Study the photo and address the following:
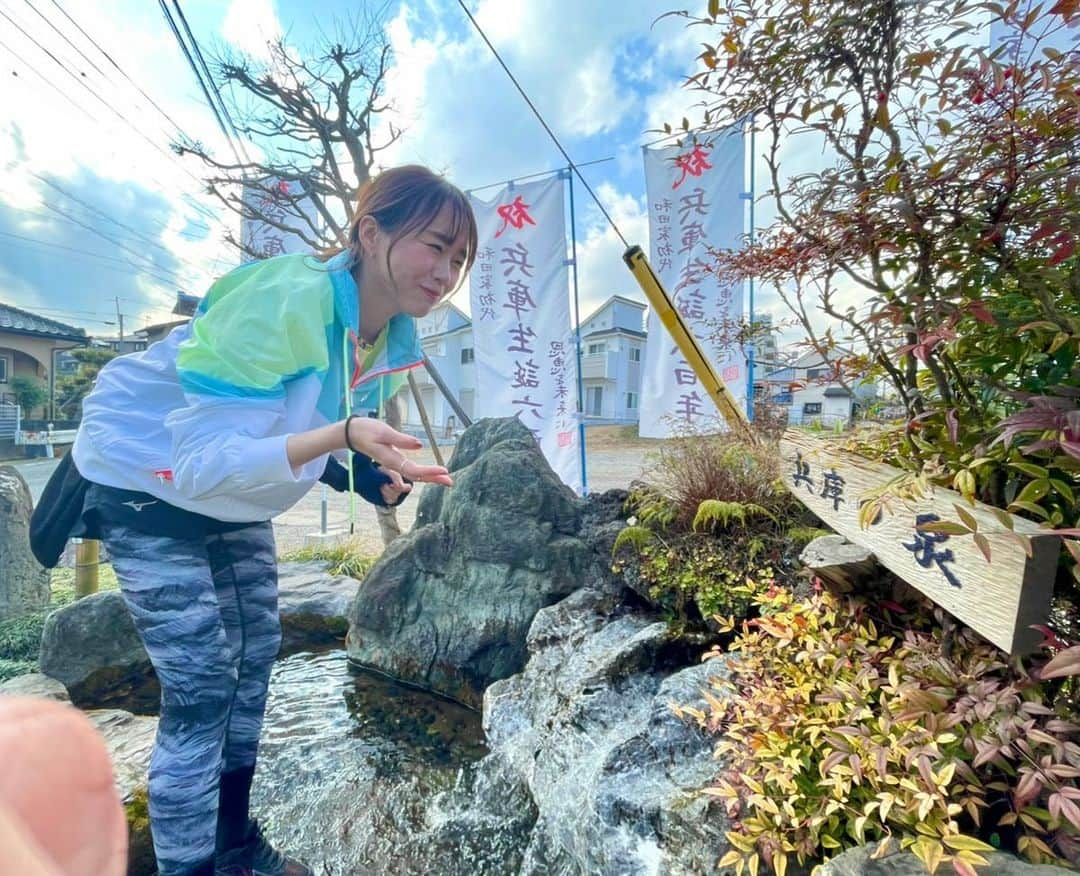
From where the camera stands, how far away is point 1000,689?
1272 mm

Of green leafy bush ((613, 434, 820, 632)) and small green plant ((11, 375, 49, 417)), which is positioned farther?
small green plant ((11, 375, 49, 417))

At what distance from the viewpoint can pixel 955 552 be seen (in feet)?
4.14

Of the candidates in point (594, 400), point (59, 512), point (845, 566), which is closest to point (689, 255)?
point (845, 566)

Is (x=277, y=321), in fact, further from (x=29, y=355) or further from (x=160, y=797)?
(x=29, y=355)

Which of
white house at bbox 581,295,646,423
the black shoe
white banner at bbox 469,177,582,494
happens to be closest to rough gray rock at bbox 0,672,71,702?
the black shoe

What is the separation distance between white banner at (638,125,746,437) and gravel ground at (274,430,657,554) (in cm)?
81

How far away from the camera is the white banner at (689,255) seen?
6.37m

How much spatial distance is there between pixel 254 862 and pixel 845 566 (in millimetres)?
2459

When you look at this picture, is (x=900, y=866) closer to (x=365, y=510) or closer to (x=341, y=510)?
(x=365, y=510)

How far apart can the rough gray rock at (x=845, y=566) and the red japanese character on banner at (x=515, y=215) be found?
237 inches

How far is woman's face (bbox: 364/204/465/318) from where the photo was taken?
5.30 feet

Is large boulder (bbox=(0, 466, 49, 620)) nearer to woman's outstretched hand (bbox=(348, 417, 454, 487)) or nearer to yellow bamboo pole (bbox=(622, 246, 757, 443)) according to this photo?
woman's outstretched hand (bbox=(348, 417, 454, 487))

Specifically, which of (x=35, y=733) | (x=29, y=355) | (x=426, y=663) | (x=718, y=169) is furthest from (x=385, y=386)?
(x=29, y=355)

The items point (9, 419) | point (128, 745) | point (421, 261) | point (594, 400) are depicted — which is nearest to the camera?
point (421, 261)
